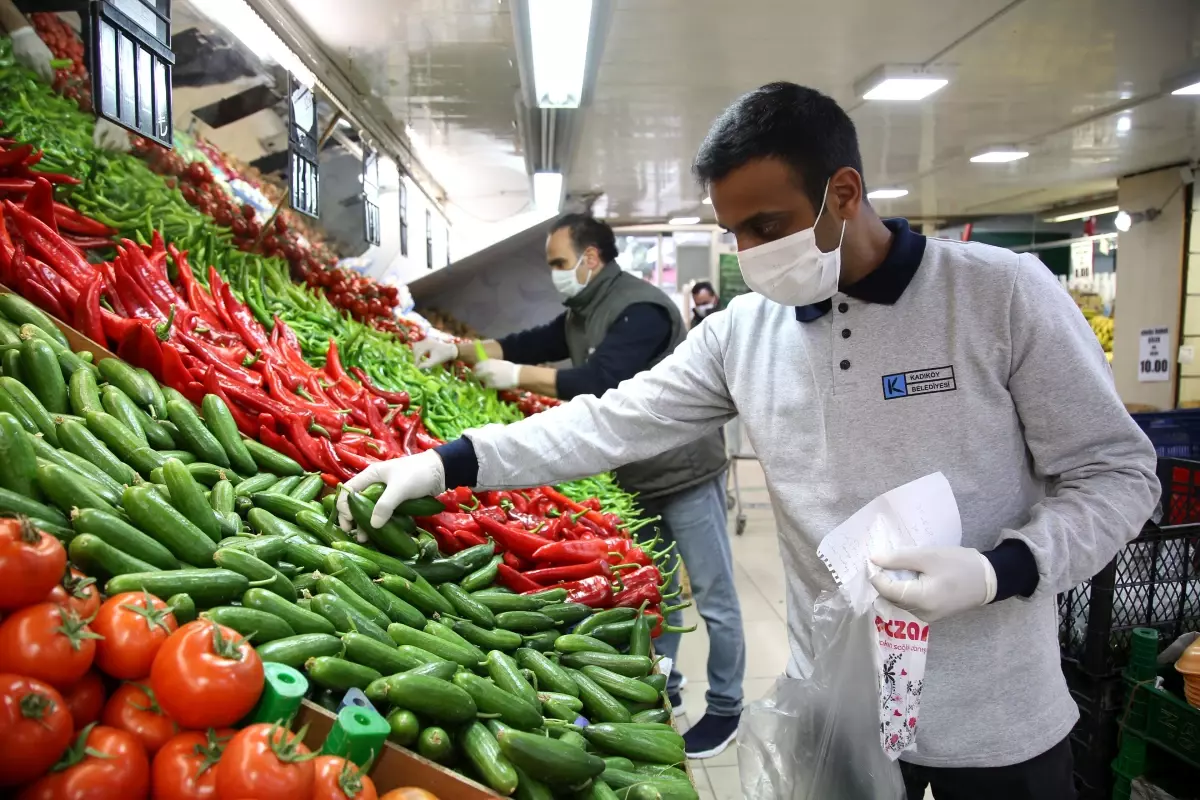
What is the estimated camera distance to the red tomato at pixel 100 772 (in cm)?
92

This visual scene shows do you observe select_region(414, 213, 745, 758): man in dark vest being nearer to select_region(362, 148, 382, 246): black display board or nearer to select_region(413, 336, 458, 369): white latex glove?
select_region(413, 336, 458, 369): white latex glove

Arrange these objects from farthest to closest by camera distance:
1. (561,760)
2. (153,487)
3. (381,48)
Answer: (381,48)
(153,487)
(561,760)

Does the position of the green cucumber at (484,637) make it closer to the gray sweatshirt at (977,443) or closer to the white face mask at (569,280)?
the gray sweatshirt at (977,443)

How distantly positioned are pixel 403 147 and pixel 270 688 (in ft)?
19.3

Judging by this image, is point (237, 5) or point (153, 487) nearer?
point (153, 487)

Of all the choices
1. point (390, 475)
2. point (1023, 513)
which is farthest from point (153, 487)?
point (1023, 513)

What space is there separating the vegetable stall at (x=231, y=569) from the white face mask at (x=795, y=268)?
36.3 inches

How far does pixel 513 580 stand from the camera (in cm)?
212

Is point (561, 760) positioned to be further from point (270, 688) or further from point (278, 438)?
point (278, 438)

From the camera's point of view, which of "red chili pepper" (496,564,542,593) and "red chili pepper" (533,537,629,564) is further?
"red chili pepper" (533,537,629,564)

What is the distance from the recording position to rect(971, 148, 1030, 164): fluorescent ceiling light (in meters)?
7.39

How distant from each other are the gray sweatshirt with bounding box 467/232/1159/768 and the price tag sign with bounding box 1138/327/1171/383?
8.42 meters

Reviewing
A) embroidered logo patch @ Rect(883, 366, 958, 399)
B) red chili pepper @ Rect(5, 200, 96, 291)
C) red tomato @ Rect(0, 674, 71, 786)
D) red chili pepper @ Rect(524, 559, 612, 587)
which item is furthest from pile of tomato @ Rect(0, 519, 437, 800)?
red chili pepper @ Rect(5, 200, 96, 291)

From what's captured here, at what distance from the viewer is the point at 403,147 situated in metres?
6.34
